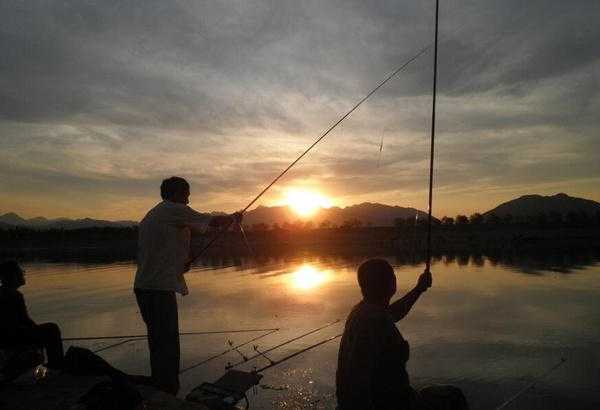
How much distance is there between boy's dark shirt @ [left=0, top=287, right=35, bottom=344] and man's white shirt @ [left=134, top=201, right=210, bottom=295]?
80.8 inches

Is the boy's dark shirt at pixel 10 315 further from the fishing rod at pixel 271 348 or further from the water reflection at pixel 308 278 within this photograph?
the water reflection at pixel 308 278

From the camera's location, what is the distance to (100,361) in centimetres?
496

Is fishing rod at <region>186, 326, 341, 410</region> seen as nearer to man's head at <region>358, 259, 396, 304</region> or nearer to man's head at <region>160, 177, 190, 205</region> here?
man's head at <region>160, 177, 190, 205</region>

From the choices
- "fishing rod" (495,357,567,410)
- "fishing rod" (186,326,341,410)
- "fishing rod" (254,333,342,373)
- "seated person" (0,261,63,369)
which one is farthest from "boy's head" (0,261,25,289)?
"fishing rod" (495,357,567,410)

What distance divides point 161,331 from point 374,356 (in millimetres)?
2741

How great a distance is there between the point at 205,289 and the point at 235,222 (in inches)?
541

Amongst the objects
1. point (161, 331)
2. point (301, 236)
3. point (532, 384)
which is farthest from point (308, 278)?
point (301, 236)

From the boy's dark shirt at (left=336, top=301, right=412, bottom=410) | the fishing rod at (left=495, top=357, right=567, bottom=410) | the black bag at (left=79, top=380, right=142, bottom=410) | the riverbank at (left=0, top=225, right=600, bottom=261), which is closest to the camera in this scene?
the boy's dark shirt at (left=336, top=301, right=412, bottom=410)

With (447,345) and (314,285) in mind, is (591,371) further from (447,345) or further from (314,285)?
(314,285)

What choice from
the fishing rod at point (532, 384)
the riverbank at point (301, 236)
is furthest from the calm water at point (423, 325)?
the riverbank at point (301, 236)

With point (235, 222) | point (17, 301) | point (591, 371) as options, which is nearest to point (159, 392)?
point (235, 222)

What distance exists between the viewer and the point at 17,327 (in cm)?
543

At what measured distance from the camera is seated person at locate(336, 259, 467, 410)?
109 inches

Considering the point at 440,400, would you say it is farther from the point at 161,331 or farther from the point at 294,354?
the point at 294,354
